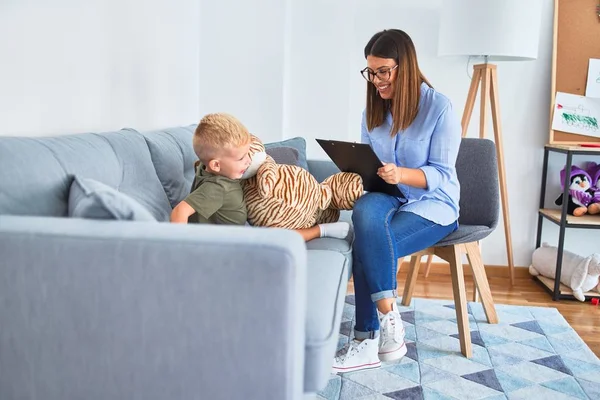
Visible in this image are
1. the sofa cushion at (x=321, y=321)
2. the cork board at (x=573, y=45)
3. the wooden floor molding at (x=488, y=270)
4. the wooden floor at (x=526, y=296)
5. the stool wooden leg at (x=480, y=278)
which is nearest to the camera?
the sofa cushion at (x=321, y=321)

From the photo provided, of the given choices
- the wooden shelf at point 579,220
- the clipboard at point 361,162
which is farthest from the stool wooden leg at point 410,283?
the wooden shelf at point 579,220

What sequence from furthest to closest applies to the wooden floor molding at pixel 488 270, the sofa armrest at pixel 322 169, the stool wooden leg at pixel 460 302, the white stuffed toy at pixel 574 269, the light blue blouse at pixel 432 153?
the wooden floor molding at pixel 488 270, the white stuffed toy at pixel 574 269, the sofa armrest at pixel 322 169, the stool wooden leg at pixel 460 302, the light blue blouse at pixel 432 153

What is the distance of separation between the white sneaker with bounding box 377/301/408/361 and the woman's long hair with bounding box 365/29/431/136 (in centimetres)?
66

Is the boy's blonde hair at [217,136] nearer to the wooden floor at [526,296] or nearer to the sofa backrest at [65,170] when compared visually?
the sofa backrest at [65,170]

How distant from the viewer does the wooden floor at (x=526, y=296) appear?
253 centimetres

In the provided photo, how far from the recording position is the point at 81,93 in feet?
6.14

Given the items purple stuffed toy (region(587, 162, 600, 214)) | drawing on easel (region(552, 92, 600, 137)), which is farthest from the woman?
drawing on easel (region(552, 92, 600, 137))

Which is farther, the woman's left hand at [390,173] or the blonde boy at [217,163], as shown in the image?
the woman's left hand at [390,173]

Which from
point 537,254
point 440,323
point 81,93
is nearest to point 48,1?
point 81,93

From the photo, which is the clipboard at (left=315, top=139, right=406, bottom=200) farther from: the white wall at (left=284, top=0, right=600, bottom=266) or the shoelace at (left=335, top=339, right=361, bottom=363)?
the white wall at (left=284, top=0, right=600, bottom=266)

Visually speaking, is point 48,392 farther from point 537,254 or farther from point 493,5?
point 537,254

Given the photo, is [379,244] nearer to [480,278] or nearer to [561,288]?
[480,278]

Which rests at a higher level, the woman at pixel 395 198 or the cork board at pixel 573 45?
the cork board at pixel 573 45

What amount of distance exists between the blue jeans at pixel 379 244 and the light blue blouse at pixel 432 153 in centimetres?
5
